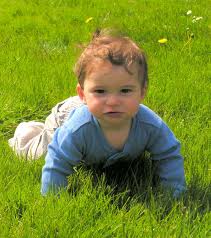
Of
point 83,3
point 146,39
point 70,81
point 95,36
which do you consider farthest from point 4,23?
point 95,36

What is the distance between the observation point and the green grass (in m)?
2.51

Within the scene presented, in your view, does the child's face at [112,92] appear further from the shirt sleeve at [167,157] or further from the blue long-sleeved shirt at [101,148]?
the shirt sleeve at [167,157]

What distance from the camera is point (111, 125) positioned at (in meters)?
2.93

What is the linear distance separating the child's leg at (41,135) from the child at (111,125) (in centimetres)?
47

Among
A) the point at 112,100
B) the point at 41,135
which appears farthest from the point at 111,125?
the point at 41,135

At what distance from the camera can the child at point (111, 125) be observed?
269 cm

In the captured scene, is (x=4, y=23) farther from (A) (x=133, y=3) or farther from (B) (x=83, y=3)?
(A) (x=133, y=3)

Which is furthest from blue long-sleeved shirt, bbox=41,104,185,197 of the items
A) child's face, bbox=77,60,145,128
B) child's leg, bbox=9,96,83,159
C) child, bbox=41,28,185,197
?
child's leg, bbox=9,96,83,159

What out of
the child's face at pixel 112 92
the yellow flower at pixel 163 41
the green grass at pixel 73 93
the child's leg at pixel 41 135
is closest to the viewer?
the green grass at pixel 73 93

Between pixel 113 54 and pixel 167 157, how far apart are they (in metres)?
0.69

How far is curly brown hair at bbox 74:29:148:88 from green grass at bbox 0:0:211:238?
0.55 meters

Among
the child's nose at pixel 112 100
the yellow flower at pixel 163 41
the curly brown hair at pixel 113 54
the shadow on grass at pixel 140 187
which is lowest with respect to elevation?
the shadow on grass at pixel 140 187

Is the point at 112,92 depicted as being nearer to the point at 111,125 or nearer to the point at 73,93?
the point at 111,125

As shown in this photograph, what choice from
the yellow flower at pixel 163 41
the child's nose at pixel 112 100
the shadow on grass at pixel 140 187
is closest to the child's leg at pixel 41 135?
the shadow on grass at pixel 140 187
